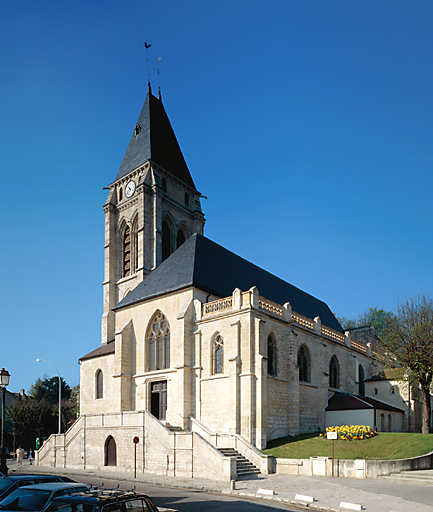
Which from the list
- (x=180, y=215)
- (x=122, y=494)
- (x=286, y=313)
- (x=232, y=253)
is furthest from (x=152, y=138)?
(x=122, y=494)

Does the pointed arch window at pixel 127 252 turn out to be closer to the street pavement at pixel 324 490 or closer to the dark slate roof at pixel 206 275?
the dark slate roof at pixel 206 275

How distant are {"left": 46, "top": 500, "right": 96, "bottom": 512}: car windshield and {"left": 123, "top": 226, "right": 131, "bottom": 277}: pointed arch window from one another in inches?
1826

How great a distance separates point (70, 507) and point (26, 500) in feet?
4.25

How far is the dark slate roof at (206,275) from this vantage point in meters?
32.5

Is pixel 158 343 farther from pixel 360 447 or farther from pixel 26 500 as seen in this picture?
pixel 26 500

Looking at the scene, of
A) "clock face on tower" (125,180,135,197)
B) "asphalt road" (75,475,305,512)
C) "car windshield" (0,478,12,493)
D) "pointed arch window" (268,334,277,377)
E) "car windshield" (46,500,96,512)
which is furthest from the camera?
"clock face on tower" (125,180,135,197)

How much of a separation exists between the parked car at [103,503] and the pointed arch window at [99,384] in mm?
31978

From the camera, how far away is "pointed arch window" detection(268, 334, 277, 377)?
97.5ft

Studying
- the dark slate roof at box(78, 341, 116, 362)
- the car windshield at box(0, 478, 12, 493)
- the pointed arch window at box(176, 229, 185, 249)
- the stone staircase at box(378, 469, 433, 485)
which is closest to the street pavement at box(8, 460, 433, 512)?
the stone staircase at box(378, 469, 433, 485)

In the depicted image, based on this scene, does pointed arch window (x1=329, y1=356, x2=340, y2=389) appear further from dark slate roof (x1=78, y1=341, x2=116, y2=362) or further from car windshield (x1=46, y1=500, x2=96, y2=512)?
car windshield (x1=46, y1=500, x2=96, y2=512)

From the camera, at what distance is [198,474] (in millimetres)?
23812

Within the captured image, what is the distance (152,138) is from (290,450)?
141 ft

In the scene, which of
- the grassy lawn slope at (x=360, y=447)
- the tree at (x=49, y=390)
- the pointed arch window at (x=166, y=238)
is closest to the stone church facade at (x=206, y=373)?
the grassy lawn slope at (x=360, y=447)

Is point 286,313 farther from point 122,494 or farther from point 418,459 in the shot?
point 122,494
